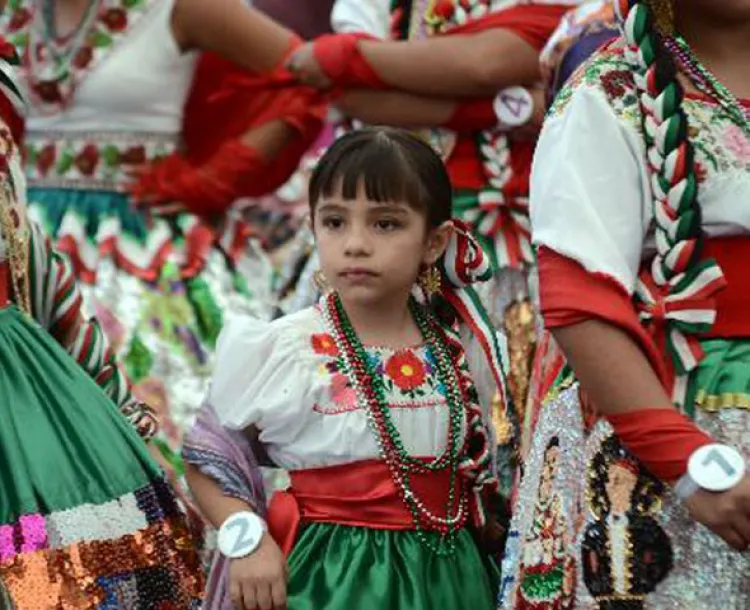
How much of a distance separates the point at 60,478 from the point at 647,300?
1014mm

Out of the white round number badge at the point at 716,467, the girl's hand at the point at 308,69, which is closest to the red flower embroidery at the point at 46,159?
the girl's hand at the point at 308,69

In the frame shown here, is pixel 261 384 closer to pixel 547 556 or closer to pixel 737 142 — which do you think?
pixel 547 556

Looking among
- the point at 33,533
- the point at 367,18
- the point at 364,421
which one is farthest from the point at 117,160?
the point at 33,533

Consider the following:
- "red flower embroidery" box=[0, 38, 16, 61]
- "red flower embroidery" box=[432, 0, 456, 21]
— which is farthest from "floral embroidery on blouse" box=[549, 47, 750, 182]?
"red flower embroidery" box=[432, 0, 456, 21]

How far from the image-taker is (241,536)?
367 cm

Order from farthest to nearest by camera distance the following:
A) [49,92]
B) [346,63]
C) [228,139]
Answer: [228,139] < [49,92] < [346,63]

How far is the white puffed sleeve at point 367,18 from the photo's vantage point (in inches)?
212

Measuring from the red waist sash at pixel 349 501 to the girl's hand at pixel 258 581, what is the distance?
0.11m

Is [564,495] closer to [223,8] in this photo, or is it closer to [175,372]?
[175,372]

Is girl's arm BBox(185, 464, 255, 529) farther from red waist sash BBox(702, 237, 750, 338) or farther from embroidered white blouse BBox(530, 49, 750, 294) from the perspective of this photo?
red waist sash BBox(702, 237, 750, 338)

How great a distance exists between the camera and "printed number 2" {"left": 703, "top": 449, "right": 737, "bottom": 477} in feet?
10.4

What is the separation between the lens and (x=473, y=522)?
3.90m

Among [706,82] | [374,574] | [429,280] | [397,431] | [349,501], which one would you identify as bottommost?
[374,574]

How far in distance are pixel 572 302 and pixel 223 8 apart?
270cm
